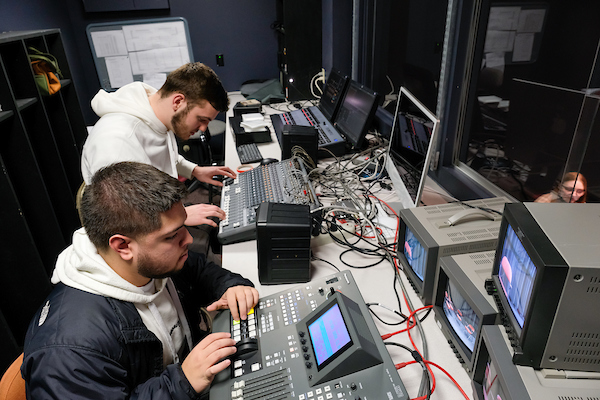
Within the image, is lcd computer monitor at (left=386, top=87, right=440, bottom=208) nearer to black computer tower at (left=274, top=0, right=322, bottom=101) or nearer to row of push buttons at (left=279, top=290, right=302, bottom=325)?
row of push buttons at (left=279, top=290, right=302, bottom=325)

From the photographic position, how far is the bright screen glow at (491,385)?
70cm

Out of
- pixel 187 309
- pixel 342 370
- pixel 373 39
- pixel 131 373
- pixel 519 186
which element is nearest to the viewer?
pixel 342 370

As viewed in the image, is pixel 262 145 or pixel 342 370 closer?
pixel 342 370

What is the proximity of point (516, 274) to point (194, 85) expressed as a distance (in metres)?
1.54

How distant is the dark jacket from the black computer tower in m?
2.67

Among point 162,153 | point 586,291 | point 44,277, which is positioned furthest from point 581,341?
point 44,277

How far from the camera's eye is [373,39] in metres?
2.79

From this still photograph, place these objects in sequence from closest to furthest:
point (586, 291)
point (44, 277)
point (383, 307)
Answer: point (586, 291) → point (383, 307) → point (44, 277)

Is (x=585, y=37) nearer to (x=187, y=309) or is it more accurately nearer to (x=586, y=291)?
(x=586, y=291)

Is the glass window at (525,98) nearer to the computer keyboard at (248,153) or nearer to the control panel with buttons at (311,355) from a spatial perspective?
the control panel with buttons at (311,355)

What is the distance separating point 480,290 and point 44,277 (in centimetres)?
217

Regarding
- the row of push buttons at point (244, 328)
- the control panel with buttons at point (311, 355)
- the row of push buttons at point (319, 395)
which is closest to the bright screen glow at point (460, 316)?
the control panel with buttons at point (311, 355)

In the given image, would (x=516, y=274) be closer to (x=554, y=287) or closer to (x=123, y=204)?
(x=554, y=287)

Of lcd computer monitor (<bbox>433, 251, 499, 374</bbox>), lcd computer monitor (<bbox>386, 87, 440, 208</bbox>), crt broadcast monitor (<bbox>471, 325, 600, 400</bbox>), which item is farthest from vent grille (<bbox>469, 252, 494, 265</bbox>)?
lcd computer monitor (<bbox>386, 87, 440, 208</bbox>)
